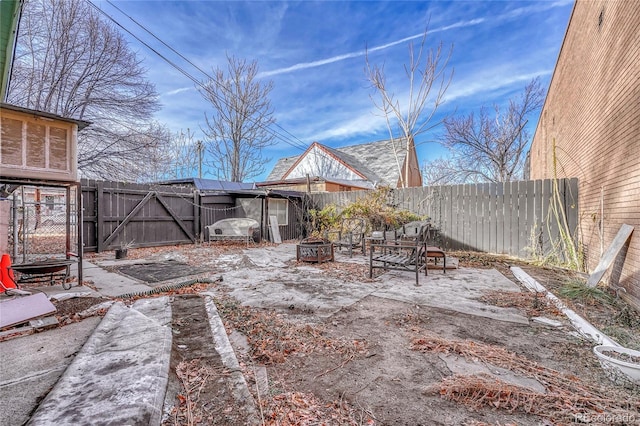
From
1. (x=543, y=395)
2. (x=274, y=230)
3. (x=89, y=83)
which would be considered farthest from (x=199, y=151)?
(x=543, y=395)

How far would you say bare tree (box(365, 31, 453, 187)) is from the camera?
439 inches

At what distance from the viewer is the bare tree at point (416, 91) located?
1115 cm

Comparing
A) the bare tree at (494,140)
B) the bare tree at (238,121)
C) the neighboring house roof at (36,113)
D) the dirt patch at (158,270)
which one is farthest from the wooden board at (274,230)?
the bare tree at (494,140)

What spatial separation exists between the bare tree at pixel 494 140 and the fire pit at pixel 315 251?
43.8 feet

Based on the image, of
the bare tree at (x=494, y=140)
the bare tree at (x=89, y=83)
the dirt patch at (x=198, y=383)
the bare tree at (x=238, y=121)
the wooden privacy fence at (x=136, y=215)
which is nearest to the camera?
the dirt patch at (x=198, y=383)

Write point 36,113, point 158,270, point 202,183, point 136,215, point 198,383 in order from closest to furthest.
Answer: point 198,383, point 36,113, point 158,270, point 136,215, point 202,183

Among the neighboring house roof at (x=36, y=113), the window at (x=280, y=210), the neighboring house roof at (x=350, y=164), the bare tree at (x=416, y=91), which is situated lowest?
the window at (x=280, y=210)

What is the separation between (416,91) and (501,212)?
21.9ft

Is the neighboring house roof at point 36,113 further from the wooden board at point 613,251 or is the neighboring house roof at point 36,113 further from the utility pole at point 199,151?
the utility pole at point 199,151

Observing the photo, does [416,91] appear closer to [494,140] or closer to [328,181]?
[328,181]

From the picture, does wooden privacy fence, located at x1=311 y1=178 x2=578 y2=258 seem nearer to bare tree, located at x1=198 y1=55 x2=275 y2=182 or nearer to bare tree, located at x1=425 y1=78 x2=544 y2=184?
bare tree, located at x1=425 y1=78 x2=544 y2=184

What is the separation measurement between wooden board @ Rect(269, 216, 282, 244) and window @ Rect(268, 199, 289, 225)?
0.98ft

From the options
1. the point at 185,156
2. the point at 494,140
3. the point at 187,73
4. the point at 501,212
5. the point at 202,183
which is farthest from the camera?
the point at 185,156

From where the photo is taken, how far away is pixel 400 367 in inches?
84.1
